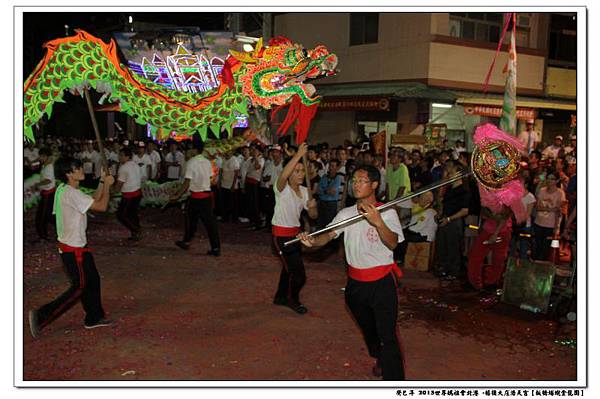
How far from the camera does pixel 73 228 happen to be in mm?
5949

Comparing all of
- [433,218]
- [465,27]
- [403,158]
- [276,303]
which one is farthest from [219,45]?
[276,303]

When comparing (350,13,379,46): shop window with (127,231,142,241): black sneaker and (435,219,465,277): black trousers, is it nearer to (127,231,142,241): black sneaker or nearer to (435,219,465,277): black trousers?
(127,231,142,241): black sneaker

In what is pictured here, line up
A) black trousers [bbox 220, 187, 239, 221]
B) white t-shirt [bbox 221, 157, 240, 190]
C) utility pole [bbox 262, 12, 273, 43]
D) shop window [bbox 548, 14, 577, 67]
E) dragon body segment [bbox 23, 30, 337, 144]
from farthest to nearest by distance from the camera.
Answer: utility pole [bbox 262, 12, 273, 43]
shop window [bbox 548, 14, 577, 67]
black trousers [bbox 220, 187, 239, 221]
white t-shirt [bbox 221, 157, 240, 190]
dragon body segment [bbox 23, 30, 337, 144]

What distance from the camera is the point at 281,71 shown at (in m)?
7.18

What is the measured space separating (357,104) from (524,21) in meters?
6.45

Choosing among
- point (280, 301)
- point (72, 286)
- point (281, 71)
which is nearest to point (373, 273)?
point (280, 301)

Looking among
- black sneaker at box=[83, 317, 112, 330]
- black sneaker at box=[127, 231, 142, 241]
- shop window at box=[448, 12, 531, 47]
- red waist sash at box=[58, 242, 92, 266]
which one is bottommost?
black sneaker at box=[83, 317, 112, 330]

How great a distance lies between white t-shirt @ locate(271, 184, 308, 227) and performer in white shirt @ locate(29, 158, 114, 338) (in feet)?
6.12

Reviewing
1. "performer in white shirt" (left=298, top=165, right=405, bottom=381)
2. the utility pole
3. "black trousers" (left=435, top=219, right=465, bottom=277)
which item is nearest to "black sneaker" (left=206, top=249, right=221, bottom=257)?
"black trousers" (left=435, top=219, right=465, bottom=277)

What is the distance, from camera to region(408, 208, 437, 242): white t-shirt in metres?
9.09

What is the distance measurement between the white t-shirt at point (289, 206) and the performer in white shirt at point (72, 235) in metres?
1.87

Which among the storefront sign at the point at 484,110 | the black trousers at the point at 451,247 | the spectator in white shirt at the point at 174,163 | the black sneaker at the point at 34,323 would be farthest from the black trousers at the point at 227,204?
the black sneaker at the point at 34,323

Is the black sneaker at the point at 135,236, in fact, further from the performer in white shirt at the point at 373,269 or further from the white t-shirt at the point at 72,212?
the performer in white shirt at the point at 373,269

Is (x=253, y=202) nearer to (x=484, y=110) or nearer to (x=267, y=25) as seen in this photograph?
(x=484, y=110)
